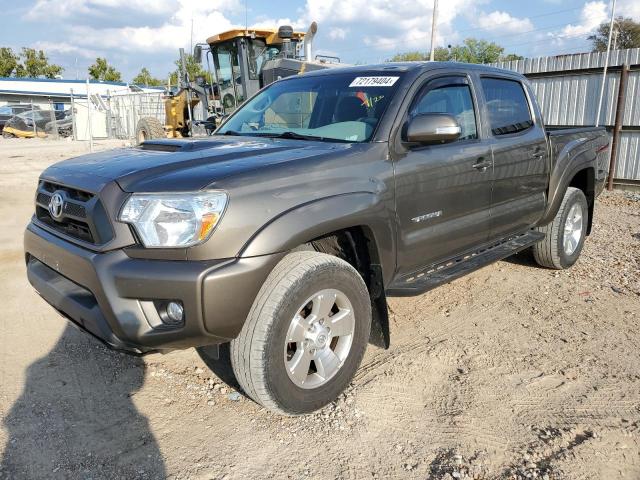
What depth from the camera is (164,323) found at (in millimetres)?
2451

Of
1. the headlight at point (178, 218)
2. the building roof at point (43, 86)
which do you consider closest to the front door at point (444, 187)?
the headlight at point (178, 218)

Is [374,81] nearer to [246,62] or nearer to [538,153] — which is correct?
[538,153]

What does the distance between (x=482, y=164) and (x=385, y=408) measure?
1.92 m

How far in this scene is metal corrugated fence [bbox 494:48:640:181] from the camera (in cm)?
993

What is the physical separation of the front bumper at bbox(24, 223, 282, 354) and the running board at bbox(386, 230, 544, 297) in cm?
110

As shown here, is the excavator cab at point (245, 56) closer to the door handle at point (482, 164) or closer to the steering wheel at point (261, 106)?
the steering wheel at point (261, 106)

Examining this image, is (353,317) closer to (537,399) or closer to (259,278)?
(259,278)

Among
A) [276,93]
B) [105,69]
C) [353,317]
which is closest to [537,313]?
[353,317]

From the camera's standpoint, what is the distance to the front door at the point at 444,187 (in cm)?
329

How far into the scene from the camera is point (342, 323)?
2955mm

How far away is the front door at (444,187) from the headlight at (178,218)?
4.06 feet

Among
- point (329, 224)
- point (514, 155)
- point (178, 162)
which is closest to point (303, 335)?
point (329, 224)

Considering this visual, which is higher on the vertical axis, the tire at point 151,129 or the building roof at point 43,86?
the building roof at point 43,86

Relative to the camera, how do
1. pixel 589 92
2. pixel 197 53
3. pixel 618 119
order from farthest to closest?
pixel 197 53
pixel 589 92
pixel 618 119
